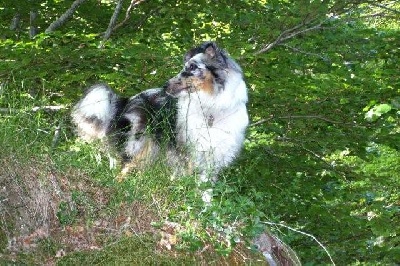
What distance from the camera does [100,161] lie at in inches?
211

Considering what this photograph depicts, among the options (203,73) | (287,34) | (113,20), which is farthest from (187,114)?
(113,20)

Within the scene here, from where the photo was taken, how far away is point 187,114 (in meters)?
6.20

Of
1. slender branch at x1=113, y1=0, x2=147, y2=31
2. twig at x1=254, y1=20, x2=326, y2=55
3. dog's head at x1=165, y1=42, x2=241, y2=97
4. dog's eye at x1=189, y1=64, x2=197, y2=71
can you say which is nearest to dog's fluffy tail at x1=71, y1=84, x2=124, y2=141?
dog's head at x1=165, y1=42, x2=241, y2=97

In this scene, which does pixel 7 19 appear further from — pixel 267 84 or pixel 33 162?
pixel 33 162

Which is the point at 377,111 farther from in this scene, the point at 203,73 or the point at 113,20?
the point at 113,20

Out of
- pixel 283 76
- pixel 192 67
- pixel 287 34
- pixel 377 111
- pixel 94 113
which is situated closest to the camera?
pixel 192 67

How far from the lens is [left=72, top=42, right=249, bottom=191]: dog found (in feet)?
21.0

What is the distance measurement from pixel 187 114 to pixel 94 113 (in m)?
1.04

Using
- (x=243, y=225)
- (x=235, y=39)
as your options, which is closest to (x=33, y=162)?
(x=243, y=225)

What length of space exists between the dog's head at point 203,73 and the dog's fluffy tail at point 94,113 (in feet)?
2.06

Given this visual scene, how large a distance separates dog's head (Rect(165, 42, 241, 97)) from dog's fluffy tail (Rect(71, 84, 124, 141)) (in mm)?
627

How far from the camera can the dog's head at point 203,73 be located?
6.46 meters

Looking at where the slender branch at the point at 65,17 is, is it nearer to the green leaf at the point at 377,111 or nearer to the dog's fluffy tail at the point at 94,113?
the dog's fluffy tail at the point at 94,113

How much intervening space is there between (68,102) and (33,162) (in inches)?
142
